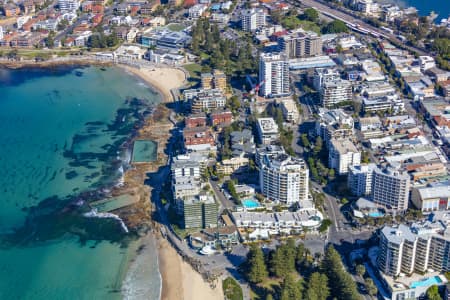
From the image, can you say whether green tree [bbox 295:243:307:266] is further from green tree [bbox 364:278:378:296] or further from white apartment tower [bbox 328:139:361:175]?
white apartment tower [bbox 328:139:361:175]

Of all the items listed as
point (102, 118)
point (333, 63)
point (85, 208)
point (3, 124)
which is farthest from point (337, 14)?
point (85, 208)

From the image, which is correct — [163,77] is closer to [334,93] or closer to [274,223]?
[334,93]

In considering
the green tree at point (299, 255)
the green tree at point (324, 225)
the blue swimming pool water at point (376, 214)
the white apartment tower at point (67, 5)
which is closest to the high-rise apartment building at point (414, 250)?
the green tree at point (299, 255)

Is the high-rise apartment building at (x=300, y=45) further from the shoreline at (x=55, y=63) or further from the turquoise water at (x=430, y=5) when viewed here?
the turquoise water at (x=430, y=5)

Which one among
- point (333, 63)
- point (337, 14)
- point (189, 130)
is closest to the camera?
point (189, 130)

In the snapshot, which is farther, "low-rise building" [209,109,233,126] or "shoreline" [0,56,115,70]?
"shoreline" [0,56,115,70]

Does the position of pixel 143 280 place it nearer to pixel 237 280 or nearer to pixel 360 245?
pixel 237 280

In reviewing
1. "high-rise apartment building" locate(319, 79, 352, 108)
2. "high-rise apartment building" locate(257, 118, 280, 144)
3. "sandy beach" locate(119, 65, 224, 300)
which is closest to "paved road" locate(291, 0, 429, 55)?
"high-rise apartment building" locate(319, 79, 352, 108)
